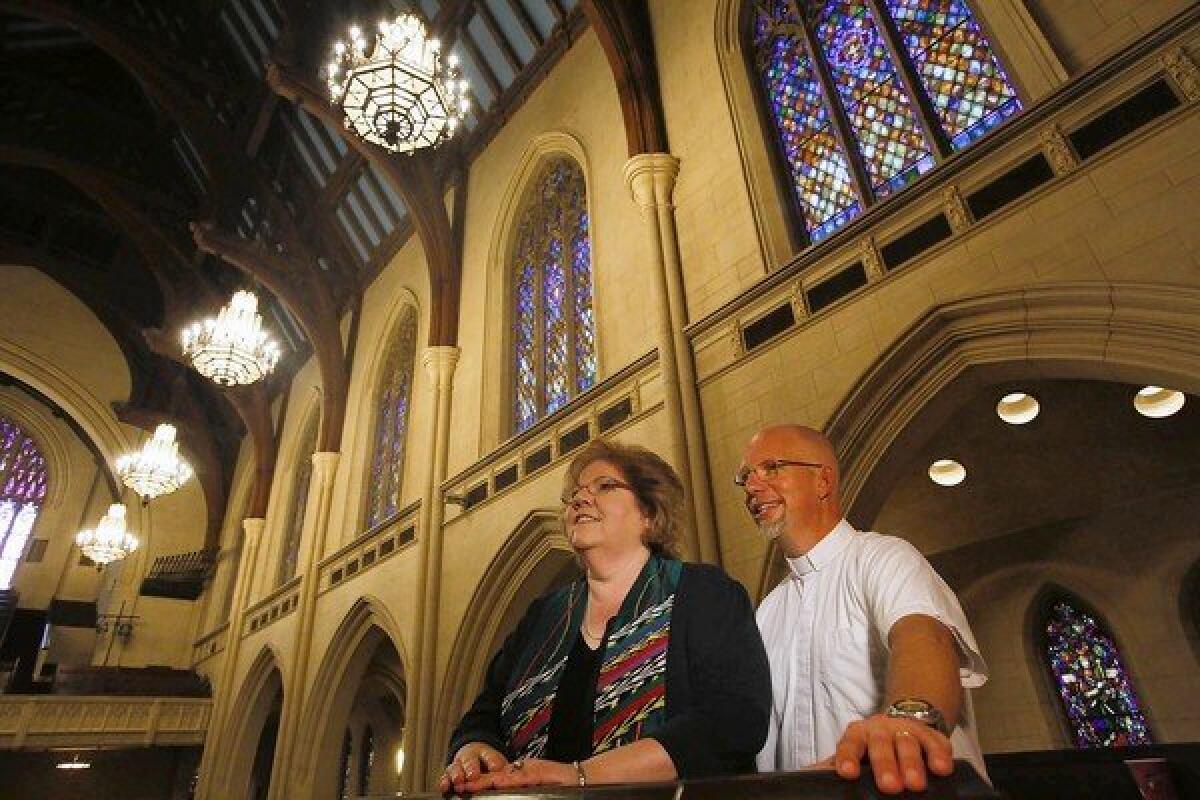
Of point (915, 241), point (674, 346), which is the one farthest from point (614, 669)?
point (674, 346)

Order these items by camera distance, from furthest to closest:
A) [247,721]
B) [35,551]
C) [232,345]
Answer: [35,551]
[247,721]
[232,345]

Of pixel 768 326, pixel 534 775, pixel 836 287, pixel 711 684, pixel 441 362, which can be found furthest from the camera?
pixel 441 362

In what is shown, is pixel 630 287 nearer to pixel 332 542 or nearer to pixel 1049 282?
pixel 1049 282

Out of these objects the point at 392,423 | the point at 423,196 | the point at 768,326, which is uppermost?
the point at 423,196

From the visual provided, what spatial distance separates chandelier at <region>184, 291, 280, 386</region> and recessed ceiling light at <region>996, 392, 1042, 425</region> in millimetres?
8580

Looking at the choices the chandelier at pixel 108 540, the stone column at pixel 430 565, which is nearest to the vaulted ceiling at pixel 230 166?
the stone column at pixel 430 565

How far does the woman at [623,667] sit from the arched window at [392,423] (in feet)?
28.8

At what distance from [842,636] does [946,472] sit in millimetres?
6349

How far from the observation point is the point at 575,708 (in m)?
1.40

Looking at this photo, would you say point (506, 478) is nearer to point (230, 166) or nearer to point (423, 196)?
point (423, 196)

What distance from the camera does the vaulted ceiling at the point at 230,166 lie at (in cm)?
957

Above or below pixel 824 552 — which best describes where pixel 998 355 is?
above

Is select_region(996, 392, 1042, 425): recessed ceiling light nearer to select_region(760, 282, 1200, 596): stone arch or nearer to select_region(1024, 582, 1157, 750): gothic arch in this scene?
select_region(760, 282, 1200, 596): stone arch

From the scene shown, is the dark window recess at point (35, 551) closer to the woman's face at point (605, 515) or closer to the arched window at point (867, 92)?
the arched window at point (867, 92)
